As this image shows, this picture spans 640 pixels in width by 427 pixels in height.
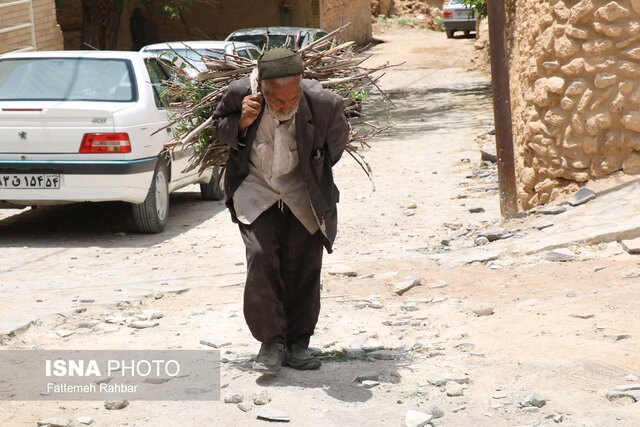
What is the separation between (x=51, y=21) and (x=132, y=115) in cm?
830

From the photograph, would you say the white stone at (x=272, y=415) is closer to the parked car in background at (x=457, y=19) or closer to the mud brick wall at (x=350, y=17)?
the mud brick wall at (x=350, y=17)

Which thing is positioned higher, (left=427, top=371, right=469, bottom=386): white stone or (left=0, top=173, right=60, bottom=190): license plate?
(left=0, top=173, right=60, bottom=190): license plate

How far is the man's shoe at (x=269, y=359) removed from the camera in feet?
13.1

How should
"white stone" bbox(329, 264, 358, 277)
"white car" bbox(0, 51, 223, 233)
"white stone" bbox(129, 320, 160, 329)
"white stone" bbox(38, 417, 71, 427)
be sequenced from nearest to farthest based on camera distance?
"white stone" bbox(38, 417, 71, 427) → "white stone" bbox(129, 320, 160, 329) → "white stone" bbox(329, 264, 358, 277) → "white car" bbox(0, 51, 223, 233)

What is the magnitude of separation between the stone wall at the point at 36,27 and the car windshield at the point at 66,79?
5.66 meters

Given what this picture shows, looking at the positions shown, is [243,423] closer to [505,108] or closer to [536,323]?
[536,323]

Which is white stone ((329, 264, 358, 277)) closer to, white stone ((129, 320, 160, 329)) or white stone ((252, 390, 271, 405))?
white stone ((129, 320, 160, 329))

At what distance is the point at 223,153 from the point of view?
4.45 metres

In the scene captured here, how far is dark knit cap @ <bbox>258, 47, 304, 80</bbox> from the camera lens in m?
3.70

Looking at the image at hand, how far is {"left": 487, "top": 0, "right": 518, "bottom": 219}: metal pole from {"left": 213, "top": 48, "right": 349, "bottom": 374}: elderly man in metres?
3.33

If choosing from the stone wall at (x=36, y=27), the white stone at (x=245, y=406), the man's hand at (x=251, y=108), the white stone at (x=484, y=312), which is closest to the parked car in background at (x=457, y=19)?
the stone wall at (x=36, y=27)

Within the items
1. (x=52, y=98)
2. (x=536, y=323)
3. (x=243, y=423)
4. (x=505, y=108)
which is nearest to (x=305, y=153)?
(x=243, y=423)

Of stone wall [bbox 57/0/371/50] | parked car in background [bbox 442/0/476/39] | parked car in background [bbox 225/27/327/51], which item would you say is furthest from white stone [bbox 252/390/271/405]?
parked car in background [bbox 442/0/476/39]

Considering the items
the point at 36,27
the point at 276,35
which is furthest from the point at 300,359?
the point at 36,27
